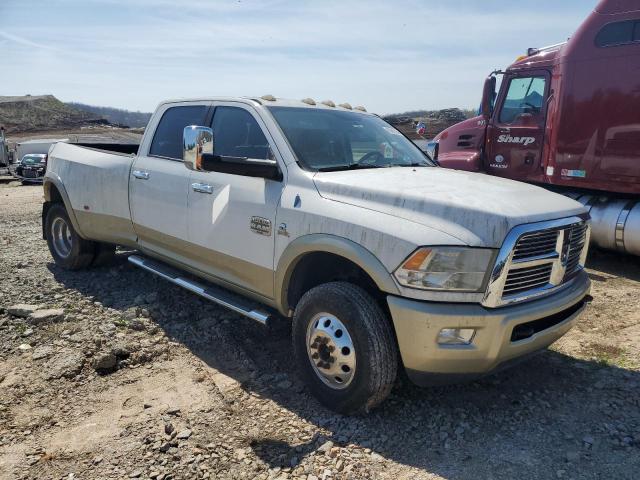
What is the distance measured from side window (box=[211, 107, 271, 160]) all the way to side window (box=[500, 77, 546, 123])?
5362mm

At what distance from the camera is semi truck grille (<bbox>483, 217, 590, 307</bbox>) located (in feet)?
9.11

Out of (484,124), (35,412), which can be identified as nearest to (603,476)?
(35,412)

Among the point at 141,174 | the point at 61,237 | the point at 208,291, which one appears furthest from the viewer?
the point at 61,237

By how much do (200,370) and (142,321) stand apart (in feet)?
3.37

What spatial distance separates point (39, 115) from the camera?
134 ft

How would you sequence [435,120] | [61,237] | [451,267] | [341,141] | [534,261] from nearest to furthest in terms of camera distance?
[451,267], [534,261], [341,141], [61,237], [435,120]

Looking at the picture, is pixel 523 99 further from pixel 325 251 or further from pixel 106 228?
pixel 106 228

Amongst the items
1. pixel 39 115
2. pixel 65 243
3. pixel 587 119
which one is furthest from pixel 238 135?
pixel 39 115

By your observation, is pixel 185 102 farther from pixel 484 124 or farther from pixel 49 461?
pixel 484 124

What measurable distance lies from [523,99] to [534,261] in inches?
232

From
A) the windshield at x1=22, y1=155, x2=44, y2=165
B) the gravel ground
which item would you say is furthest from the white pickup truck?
the windshield at x1=22, y1=155, x2=44, y2=165

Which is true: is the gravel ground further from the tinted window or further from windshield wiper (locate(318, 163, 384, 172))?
the tinted window

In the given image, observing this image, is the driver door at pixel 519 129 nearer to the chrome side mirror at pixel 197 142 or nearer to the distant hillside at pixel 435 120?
the chrome side mirror at pixel 197 142

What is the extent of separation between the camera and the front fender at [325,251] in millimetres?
2896
